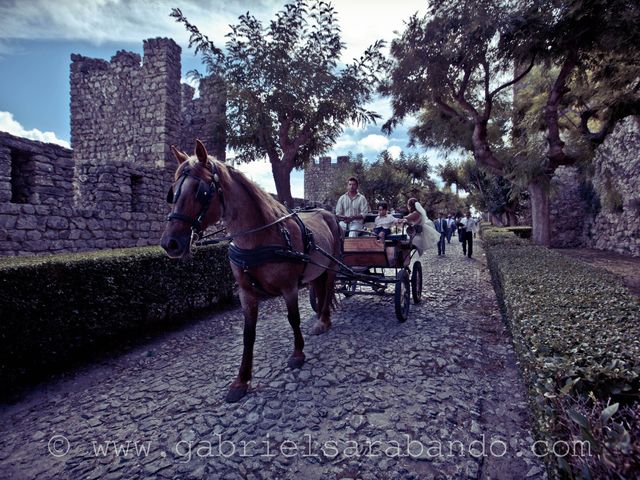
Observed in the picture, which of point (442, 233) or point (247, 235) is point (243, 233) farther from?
point (442, 233)

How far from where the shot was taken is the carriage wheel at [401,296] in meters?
5.50

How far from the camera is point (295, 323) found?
402 centimetres

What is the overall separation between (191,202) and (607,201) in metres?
15.1

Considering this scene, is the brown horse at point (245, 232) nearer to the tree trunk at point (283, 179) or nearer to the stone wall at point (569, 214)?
the tree trunk at point (283, 179)

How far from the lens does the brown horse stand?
2928 mm

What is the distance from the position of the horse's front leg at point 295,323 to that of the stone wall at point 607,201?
A: 1265 centimetres

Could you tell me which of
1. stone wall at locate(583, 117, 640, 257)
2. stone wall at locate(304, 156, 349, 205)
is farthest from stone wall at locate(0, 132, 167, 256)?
stone wall at locate(304, 156, 349, 205)

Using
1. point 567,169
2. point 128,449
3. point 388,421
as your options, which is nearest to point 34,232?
point 128,449

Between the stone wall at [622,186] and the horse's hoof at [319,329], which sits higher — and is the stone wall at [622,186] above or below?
above

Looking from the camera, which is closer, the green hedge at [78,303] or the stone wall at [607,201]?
the green hedge at [78,303]

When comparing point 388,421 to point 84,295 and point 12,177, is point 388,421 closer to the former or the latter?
point 84,295

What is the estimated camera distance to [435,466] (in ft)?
8.27

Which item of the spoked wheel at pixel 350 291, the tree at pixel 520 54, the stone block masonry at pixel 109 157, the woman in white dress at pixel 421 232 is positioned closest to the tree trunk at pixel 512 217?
the tree at pixel 520 54

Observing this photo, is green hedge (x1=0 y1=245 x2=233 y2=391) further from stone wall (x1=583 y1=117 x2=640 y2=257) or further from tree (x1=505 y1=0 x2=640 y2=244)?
stone wall (x1=583 y1=117 x2=640 y2=257)
